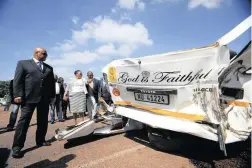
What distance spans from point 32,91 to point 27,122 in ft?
2.00

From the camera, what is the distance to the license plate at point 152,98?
2.81 m

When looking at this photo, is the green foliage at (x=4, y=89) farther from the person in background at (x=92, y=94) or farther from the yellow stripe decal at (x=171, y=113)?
the yellow stripe decal at (x=171, y=113)

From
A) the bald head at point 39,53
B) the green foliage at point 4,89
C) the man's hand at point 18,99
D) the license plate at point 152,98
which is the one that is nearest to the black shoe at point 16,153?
the man's hand at point 18,99

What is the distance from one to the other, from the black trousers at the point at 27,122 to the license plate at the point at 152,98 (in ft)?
6.91

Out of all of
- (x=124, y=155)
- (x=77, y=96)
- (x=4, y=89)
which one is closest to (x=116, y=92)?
(x=124, y=155)

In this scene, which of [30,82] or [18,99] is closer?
[18,99]

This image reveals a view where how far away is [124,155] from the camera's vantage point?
3.21 meters

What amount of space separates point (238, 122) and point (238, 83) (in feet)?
1.53

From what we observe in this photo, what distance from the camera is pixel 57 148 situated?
13.0 ft

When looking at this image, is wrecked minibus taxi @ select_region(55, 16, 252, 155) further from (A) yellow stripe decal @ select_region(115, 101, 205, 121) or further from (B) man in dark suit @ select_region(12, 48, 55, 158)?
(B) man in dark suit @ select_region(12, 48, 55, 158)

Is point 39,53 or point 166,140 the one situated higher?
point 39,53

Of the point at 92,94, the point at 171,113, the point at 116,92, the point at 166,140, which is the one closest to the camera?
the point at 171,113

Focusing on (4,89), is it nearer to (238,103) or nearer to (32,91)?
(32,91)

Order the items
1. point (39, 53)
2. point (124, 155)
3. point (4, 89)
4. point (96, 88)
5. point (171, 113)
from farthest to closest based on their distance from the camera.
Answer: point (4, 89)
point (96, 88)
point (39, 53)
point (124, 155)
point (171, 113)
